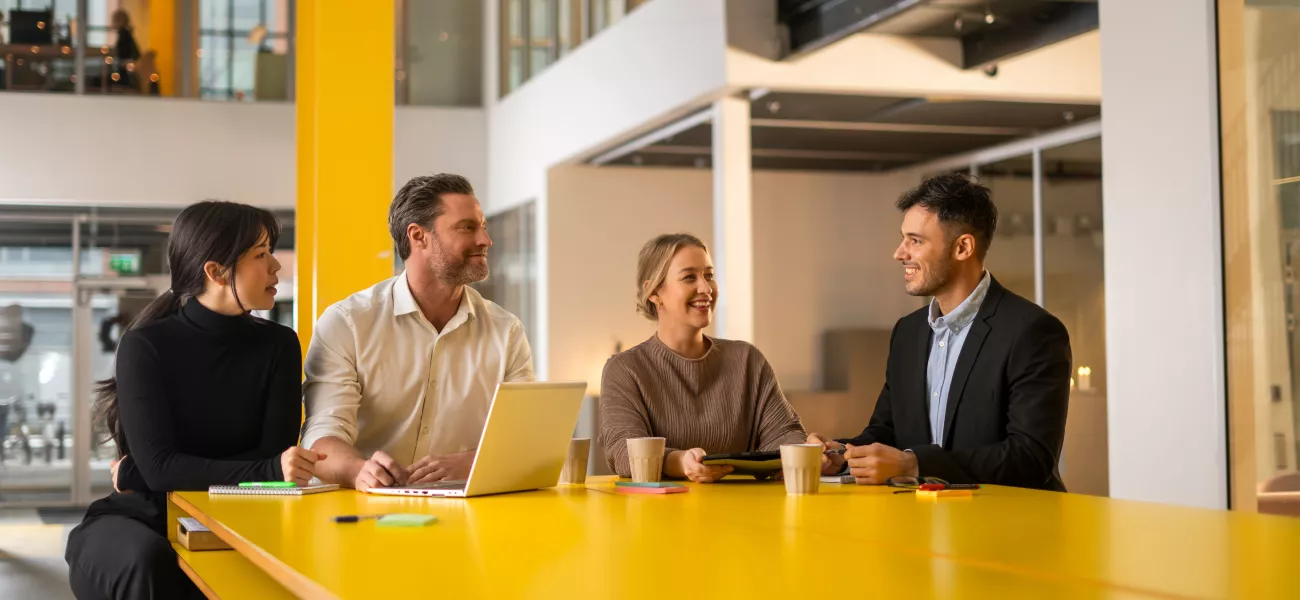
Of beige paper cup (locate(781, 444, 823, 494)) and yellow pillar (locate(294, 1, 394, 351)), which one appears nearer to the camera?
beige paper cup (locate(781, 444, 823, 494))

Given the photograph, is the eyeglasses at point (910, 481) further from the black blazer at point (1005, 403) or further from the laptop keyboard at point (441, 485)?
the laptop keyboard at point (441, 485)

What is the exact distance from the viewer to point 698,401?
354 centimetres

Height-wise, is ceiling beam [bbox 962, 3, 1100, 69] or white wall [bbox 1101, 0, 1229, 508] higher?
ceiling beam [bbox 962, 3, 1100, 69]

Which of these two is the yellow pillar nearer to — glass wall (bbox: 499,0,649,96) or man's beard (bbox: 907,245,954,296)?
glass wall (bbox: 499,0,649,96)

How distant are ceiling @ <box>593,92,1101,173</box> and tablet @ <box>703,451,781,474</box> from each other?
16.2ft

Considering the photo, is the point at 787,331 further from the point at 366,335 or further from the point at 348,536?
the point at 348,536

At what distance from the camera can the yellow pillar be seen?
21.3 feet

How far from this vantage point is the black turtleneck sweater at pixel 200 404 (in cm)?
314

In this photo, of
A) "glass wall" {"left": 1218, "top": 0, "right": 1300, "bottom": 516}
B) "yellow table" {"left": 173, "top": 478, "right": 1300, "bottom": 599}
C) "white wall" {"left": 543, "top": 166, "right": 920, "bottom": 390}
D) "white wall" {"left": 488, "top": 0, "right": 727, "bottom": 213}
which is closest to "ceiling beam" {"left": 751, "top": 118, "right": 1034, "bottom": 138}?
"white wall" {"left": 488, "top": 0, "right": 727, "bottom": 213}

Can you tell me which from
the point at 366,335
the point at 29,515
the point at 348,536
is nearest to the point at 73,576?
the point at 366,335

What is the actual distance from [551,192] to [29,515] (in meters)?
5.43

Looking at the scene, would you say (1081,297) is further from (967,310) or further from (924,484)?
(924,484)

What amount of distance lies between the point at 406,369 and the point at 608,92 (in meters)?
6.03

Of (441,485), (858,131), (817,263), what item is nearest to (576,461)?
(441,485)
